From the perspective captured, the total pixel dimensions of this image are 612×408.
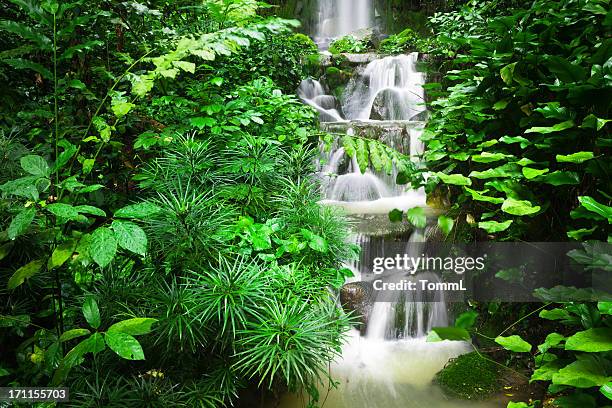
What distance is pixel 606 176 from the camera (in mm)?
1480

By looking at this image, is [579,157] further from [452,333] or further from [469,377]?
[469,377]

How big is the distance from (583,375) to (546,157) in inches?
38.3

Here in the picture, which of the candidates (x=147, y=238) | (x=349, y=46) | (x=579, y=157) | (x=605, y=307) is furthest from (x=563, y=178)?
(x=349, y=46)

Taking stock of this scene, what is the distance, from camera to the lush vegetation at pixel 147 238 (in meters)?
1.34

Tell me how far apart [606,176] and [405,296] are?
101 cm

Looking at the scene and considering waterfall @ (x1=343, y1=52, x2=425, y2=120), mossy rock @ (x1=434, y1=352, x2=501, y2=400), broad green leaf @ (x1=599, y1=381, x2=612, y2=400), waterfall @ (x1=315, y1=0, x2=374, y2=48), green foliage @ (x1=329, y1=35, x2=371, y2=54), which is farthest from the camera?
waterfall @ (x1=315, y1=0, x2=374, y2=48)

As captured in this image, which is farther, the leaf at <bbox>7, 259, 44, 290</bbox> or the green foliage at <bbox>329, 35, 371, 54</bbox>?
A: the green foliage at <bbox>329, 35, 371, 54</bbox>

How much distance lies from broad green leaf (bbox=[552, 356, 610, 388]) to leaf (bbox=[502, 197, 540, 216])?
0.55m

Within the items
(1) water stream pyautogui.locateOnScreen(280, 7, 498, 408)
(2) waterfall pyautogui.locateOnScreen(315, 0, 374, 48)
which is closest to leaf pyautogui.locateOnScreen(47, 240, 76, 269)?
(1) water stream pyautogui.locateOnScreen(280, 7, 498, 408)

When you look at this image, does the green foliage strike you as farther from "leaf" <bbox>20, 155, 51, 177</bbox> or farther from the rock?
"leaf" <bbox>20, 155, 51, 177</bbox>

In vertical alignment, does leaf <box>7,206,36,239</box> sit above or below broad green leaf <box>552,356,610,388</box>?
above

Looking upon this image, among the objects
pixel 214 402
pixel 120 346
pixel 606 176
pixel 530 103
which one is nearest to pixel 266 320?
pixel 214 402

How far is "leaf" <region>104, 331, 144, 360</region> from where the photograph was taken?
3.64 feet

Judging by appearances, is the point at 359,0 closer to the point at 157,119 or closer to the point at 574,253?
the point at 157,119
